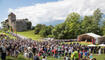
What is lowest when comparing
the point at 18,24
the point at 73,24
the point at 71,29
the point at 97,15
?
the point at 71,29

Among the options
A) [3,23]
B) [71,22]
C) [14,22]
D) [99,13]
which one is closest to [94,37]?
[71,22]

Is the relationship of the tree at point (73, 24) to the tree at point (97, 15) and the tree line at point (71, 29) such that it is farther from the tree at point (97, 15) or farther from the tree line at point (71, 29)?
the tree at point (97, 15)

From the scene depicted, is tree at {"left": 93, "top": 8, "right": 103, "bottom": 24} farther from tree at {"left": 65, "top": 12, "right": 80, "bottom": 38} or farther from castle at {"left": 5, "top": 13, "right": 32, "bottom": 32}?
castle at {"left": 5, "top": 13, "right": 32, "bottom": 32}

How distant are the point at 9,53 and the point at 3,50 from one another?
13.1 feet

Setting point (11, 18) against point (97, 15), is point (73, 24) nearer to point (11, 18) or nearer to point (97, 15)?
point (97, 15)

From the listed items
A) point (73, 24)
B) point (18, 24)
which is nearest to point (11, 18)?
point (18, 24)

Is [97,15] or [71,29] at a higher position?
[97,15]

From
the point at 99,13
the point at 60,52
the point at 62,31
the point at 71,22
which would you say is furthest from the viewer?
the point at 99,13

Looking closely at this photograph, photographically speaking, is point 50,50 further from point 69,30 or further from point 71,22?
point 71,22

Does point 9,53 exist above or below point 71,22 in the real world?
below

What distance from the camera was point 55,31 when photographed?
5681cm

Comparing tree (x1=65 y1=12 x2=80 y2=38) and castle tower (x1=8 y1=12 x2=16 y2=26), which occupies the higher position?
castle tower (x1=8 y1=12 x2=16 y2=26)

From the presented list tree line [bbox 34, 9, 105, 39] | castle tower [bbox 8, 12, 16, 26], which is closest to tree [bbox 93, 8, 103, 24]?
tree line [bbox 34, 9, 105, 39]

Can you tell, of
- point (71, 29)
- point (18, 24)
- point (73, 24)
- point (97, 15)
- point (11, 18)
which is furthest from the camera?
point (11, 18)
